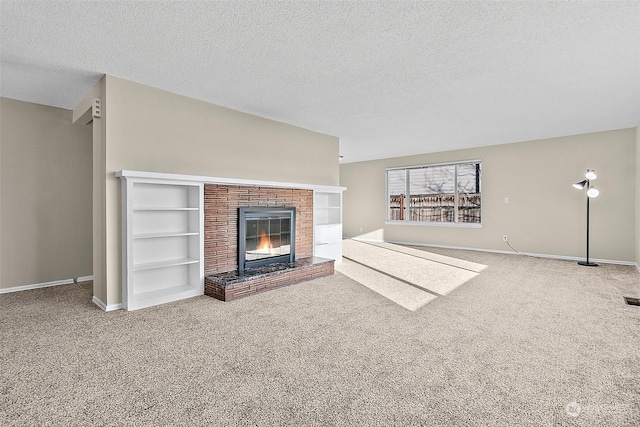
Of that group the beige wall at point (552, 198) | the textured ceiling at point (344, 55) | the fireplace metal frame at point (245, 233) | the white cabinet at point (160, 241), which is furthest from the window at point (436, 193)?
the white cabinet at point (160, 241)

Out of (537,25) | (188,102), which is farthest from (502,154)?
(188,102)

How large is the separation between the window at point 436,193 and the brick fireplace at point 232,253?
4.31 metres

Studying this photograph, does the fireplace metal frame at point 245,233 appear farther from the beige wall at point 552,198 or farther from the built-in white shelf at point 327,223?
the beige wall at point 552,198

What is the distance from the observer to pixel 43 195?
429 cm

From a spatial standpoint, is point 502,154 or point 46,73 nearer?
point 46,73

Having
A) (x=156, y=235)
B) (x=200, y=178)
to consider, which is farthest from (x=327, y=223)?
(x=156, y=235)

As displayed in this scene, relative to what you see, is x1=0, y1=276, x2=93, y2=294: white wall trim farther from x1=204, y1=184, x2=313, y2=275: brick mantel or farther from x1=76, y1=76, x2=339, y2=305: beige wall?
x1=204, y1=184, x2=313, y2=275: brick mantel

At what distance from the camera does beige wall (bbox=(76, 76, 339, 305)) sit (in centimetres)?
339

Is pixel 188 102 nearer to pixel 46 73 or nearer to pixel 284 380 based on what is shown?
pixel 46 73

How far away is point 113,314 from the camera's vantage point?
10.5 ft

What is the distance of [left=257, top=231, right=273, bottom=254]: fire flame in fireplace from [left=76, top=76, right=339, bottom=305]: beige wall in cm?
90

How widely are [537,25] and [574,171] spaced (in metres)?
4.95

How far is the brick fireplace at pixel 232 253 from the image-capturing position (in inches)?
148

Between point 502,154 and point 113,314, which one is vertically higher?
point 502,154
